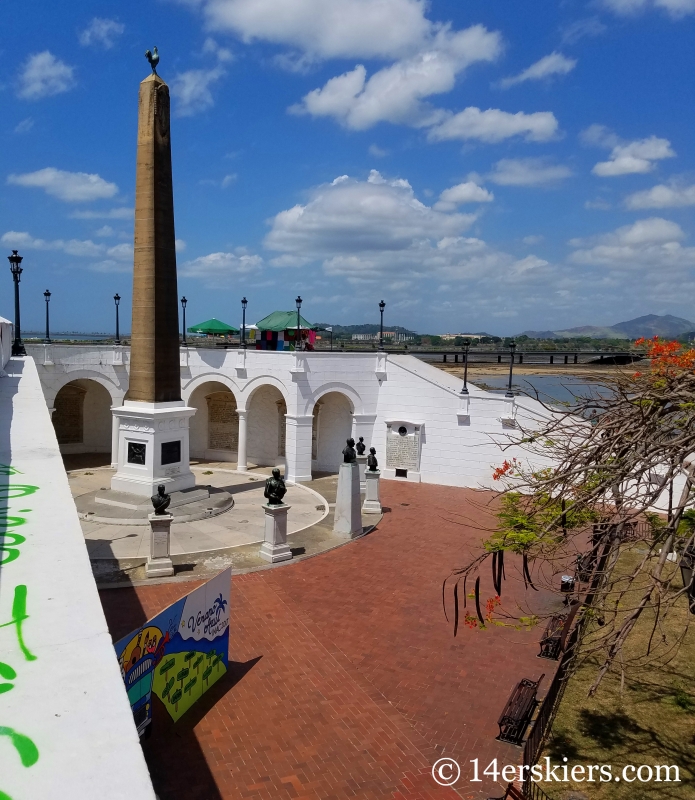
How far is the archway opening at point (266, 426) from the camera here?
1025 inches

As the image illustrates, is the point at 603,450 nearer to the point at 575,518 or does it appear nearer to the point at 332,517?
the point at 575,518

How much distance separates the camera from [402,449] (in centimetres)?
2362

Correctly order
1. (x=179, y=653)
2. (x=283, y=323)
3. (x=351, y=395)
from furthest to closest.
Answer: (x=283, y=323) < (x=351, y=395) < (x=179, y=653)

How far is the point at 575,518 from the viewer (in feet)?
25.2

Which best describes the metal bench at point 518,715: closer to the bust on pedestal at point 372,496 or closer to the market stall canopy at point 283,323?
the bust on pedestal at point 372,496

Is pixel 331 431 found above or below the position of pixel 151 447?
below

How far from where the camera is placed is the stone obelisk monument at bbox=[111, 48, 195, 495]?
17.2 m

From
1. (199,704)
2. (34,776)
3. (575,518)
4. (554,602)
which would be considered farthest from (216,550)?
(34,776)

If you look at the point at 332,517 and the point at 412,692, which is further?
the point at 332,517

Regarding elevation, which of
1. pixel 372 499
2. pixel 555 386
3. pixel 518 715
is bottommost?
pixel 518 715

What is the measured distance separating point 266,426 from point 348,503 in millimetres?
Result: 10772

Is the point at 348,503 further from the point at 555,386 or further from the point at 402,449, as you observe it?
the point at 402,449

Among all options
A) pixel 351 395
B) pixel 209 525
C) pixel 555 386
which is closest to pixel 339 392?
pixel 351 395

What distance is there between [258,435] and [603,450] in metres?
21.2
